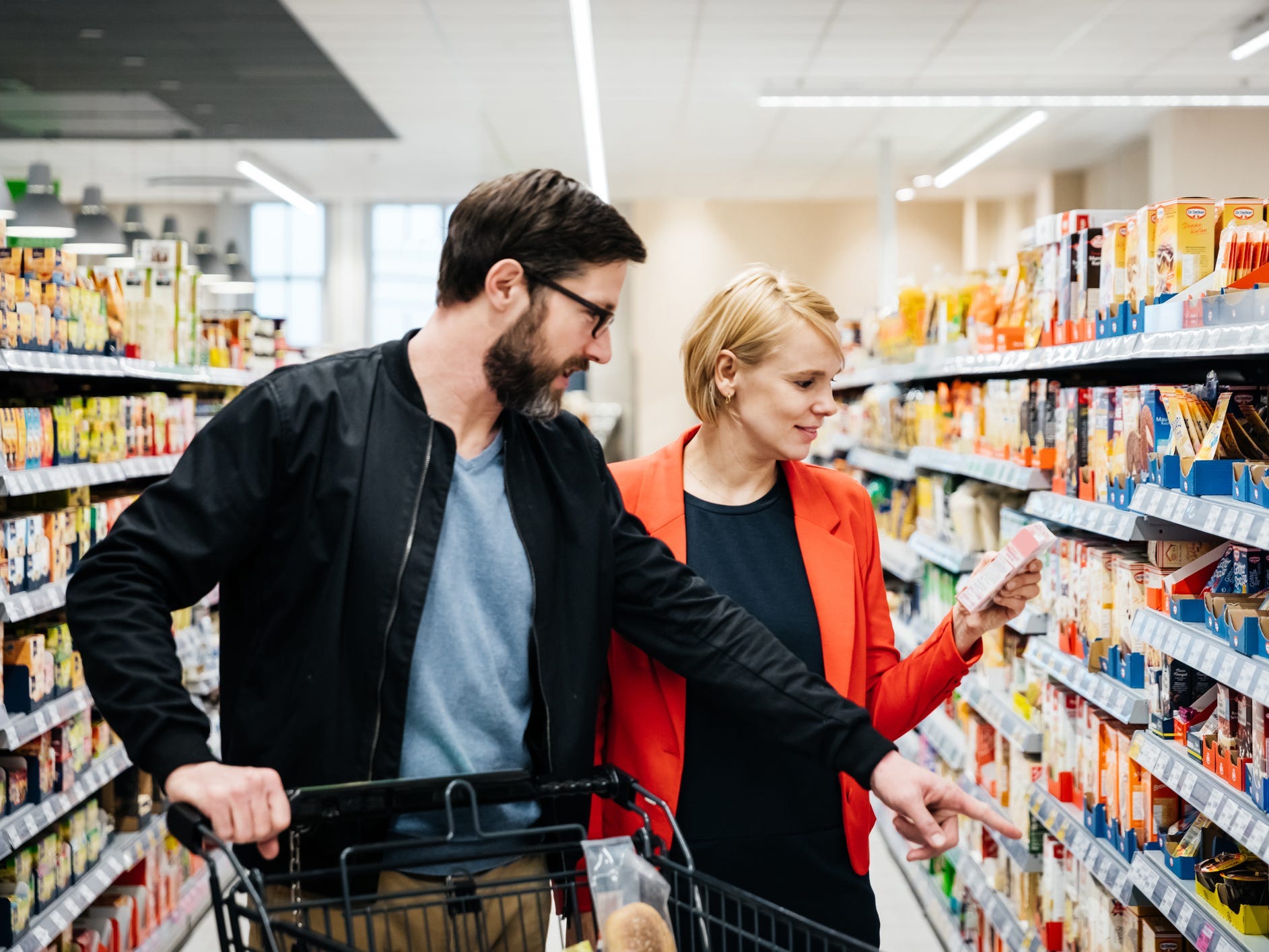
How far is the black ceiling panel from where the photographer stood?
7.94 meters

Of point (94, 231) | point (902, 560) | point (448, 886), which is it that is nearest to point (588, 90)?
point (94, 231)

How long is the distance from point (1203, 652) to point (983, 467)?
4.77 feet

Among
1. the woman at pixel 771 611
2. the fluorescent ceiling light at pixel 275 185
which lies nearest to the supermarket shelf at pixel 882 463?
the woman at pixel 771 611

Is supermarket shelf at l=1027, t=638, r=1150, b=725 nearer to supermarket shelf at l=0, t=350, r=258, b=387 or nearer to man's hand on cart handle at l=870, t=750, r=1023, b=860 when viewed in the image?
man's hand on cart handle at l=870, t=750, r=1023, b=860

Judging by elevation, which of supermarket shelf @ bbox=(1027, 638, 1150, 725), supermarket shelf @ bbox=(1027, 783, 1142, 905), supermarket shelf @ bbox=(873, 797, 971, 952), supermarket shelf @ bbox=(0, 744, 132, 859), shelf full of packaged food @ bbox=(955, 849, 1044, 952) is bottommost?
supermarket shelf @ bbox=(873, 797, 971, 952)

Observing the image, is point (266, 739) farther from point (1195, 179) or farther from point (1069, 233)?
point (1195, 179)

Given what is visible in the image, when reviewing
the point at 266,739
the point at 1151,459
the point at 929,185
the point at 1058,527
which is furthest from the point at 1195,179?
the point at 266,739

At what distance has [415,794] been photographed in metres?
1.40

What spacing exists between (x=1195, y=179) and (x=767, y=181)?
4794 mm

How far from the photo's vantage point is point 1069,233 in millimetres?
2934

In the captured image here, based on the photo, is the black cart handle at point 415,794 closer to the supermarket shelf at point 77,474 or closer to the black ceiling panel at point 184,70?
the supermarket shelf at point 77,474

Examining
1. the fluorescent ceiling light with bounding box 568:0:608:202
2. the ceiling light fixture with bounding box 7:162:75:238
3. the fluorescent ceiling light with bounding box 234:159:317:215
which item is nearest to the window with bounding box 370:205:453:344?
the fluorescent ceiling light with bounding box 234:159:317:215

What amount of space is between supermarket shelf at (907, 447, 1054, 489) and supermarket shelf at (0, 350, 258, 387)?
2.49 meters

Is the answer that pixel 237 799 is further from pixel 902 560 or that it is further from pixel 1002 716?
pixel 902 560
